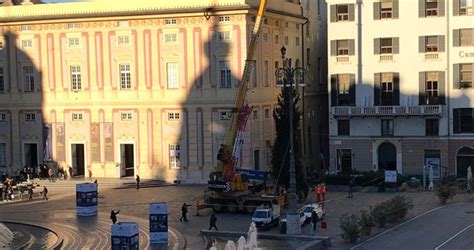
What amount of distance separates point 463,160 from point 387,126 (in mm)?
6314

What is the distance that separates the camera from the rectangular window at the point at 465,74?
57656 millimetres

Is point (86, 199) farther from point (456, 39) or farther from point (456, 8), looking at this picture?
point (456, 8)

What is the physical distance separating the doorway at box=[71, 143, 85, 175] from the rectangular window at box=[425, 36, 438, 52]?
2901 centimetres

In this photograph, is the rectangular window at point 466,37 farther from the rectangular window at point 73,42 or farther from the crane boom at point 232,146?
the rectangular window at point 73,42

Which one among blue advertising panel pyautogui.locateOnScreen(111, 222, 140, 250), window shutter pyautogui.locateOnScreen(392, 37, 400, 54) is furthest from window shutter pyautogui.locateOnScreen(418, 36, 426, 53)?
blue advertising panel pyautogui.locateOnScreen(111, 222, 140, 250)

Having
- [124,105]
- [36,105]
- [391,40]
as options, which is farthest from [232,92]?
[36,105]

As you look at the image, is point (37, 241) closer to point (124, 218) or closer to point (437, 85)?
point (124, 218)

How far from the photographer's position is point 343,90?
61438 millimetres

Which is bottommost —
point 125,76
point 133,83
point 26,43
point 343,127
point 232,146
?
point 232,146

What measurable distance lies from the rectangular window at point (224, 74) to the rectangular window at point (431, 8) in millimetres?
15931

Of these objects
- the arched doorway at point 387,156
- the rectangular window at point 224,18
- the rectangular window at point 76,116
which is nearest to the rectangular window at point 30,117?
the rectangular window at point 76,116

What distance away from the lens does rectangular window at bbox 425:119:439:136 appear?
58.7 meters

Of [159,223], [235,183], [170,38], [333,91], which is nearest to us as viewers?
[159,223]

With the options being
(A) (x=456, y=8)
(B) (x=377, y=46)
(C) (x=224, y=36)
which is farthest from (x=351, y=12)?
(C) (x=224, y=36)
